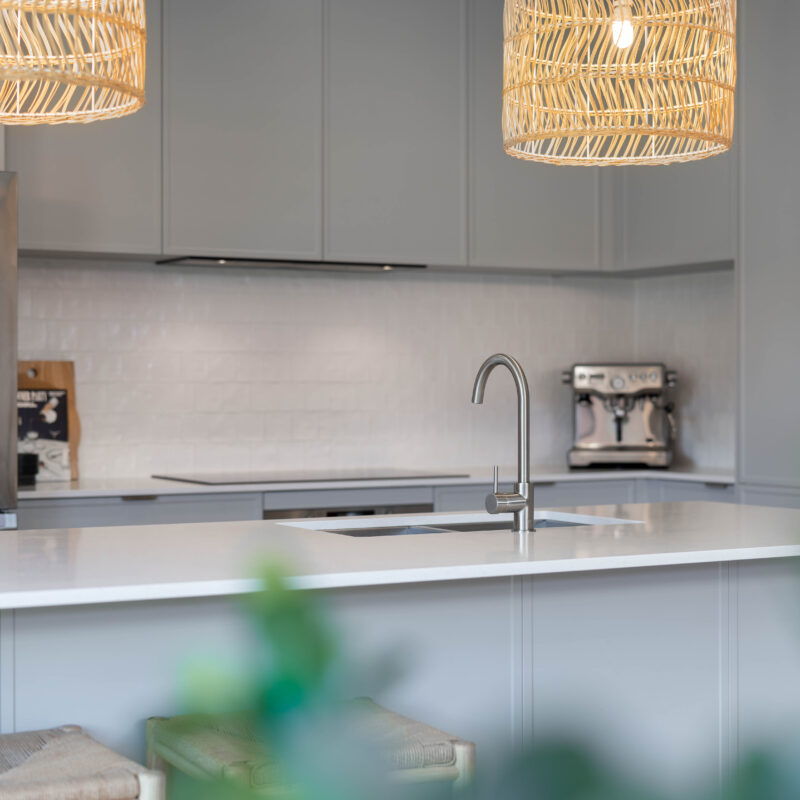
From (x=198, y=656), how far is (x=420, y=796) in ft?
0.20

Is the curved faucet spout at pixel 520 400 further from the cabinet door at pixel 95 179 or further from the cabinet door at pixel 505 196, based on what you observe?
the cabinet door at pixel 505 196

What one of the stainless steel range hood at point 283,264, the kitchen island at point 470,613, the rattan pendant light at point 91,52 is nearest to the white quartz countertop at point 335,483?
the stainless steel range hood at point 283,264

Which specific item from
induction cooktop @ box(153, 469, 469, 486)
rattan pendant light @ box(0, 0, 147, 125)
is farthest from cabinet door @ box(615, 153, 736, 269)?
rattan pendant light @ box(0, 0, 147, 125)

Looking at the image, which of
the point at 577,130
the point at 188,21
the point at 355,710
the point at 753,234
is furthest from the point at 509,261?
the point at 355,710

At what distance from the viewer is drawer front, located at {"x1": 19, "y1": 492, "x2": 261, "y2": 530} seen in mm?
3797

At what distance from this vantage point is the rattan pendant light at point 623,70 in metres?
2.38

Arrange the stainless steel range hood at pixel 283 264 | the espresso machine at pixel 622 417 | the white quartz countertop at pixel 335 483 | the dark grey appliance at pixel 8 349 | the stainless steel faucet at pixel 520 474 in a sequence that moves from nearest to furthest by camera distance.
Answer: the stainless steel faucet at pixel 520 474 → the dark grey appliance at pixel 8 349 → the white quartz countertop at pixel 335 483 → the stainless steel range hood at pixel 283 264 → the espresso machine at pixel 622 417

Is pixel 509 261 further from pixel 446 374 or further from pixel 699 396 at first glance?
pixel 699 396

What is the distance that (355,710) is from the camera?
0.28 m

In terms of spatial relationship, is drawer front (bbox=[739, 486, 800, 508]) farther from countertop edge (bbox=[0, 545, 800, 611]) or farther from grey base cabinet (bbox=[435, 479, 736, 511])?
countertop edge (bbox=[0, 545, 800, 611])

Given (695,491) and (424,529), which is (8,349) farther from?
(695,491)

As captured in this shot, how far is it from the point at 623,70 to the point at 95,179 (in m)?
2.28

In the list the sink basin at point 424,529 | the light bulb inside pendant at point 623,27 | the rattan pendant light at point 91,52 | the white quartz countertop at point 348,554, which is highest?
the light bulb inside pendant at point 623,27

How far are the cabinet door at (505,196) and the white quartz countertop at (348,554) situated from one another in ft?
6.90
